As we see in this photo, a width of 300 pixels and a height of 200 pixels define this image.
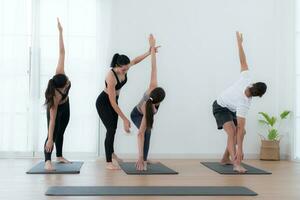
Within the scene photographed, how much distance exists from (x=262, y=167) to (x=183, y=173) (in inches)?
45.4

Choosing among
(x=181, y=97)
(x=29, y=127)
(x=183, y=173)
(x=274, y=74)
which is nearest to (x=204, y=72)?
(x=181, y=97)

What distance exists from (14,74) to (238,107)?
9.66 ft

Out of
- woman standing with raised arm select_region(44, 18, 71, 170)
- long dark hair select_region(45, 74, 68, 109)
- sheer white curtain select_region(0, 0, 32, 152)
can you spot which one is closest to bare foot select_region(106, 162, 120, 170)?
woman standing with raised arm select_region(44, 18, 71, 170)

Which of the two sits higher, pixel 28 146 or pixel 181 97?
pixel 181 97

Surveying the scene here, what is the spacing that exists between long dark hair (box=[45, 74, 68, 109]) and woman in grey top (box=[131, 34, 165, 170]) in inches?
32.3

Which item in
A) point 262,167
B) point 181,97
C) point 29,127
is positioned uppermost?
point 181,97

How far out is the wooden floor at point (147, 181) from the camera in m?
3.45

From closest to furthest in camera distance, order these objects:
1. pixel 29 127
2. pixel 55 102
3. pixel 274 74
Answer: pixel 55 102
pixel 29 127
pixel 274 74

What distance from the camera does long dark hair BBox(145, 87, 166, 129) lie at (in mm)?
4375

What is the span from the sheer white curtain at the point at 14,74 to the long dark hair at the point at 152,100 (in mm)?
2109

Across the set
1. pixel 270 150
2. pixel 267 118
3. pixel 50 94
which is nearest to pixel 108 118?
pixel 50 94

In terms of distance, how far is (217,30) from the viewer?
20.5ft

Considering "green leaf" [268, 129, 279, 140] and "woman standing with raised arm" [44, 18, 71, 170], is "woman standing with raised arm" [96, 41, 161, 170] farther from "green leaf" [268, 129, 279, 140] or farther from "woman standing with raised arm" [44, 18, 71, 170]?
"green leaf" [268, 129, 279, 140]

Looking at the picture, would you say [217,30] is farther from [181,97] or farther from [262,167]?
[262,167]
